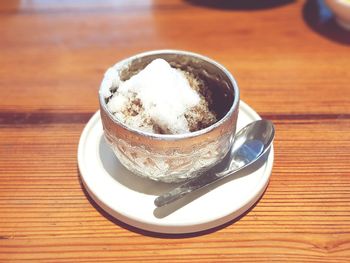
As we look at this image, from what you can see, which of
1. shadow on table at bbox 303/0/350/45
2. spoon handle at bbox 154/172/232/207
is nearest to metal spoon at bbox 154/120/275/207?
spoon handle at bbox 154/172/232/207

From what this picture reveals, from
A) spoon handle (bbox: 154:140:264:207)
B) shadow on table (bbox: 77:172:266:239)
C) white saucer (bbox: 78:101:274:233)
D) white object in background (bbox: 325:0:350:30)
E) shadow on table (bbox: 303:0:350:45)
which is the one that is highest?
white object in background (bbox: 325:0:350:30)

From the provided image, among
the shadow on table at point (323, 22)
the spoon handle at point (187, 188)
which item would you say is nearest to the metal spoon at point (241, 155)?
the spoon handle at point (187, 188)

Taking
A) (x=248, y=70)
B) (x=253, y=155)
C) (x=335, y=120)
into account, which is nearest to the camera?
(x=253, y=155)

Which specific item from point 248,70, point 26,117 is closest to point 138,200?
point 26,117

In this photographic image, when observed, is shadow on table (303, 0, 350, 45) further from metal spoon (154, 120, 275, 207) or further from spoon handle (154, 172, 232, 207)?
spoon handle (154, 172, 232, 207)

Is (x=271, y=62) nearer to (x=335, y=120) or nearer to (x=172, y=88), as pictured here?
(x=335, y=120)

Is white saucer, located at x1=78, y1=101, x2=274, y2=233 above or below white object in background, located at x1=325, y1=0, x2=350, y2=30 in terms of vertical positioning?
below

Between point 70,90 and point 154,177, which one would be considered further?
point 70,90

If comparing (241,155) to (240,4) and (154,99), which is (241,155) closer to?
(154,99)

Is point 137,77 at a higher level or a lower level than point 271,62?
higher
